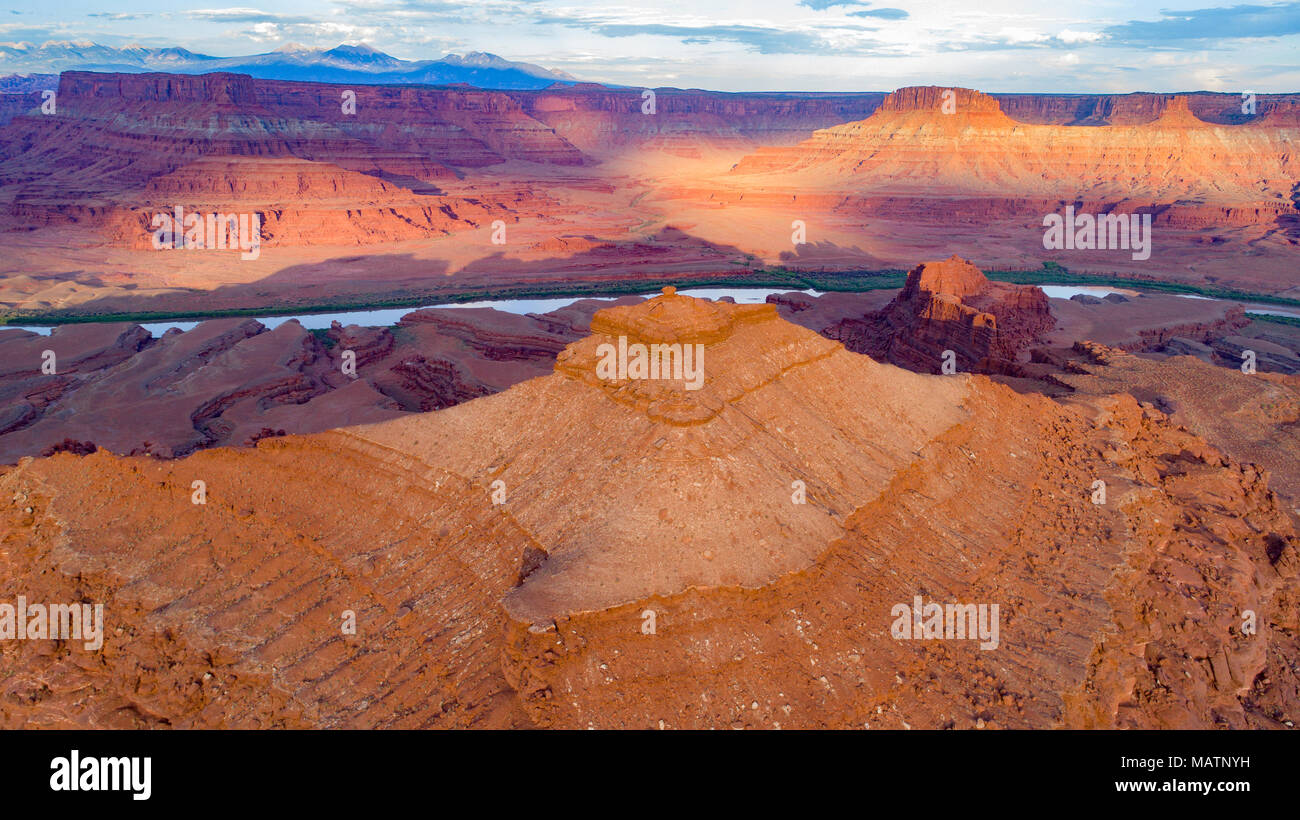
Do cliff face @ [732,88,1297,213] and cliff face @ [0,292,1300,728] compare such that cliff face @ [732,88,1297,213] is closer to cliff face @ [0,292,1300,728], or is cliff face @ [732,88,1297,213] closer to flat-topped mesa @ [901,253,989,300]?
flat-topped mesa @ [901,253,989,300]

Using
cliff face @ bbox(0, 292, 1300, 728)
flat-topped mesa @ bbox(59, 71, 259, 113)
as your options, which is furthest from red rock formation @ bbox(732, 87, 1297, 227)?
cliff face @ bbox(0, 292, 1300, 728)

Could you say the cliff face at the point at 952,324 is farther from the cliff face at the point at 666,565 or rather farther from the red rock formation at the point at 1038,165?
the red rock formation at the point at 1038,165

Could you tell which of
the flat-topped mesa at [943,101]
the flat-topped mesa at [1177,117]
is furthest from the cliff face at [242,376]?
the flat-topped mesa at [1177,117]

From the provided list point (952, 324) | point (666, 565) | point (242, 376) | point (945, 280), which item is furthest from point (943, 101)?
point (666, 565)

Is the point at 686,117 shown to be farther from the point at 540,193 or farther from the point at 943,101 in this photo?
the point at 540,193
